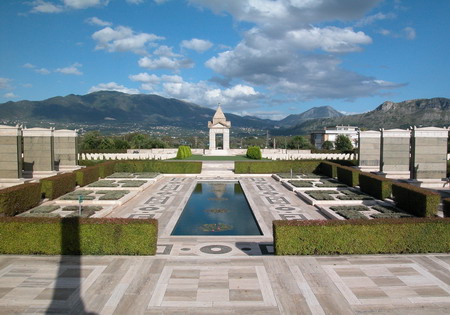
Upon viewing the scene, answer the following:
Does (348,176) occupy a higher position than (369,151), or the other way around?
(369,151)

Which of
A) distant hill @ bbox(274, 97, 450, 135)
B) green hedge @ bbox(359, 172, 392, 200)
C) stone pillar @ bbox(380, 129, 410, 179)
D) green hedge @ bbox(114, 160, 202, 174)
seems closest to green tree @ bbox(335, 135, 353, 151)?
stone pillar @ bbox(380, 129, 410, 179)

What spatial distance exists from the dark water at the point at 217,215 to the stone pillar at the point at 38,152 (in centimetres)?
1283

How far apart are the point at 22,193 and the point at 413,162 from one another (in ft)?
79.1

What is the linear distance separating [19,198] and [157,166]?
16964mm

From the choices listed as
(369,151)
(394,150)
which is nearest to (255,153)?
(369,151)

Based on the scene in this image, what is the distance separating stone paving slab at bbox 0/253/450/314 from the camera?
751 centimetres

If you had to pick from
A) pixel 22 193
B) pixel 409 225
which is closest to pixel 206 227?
pixel 409 225

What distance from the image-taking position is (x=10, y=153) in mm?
23266

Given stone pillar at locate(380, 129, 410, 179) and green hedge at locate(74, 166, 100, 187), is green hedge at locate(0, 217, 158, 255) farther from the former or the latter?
stone pillar at locate(380, 129, 410, 179)

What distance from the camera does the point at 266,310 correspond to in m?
7.38

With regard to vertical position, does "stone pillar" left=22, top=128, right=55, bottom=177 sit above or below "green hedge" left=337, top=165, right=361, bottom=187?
above

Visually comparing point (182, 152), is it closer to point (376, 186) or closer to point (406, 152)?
point (406, 152)

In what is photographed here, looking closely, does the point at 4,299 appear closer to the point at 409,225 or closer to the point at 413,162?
the point at 409,225

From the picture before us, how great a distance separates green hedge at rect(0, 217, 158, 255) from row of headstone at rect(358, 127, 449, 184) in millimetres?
20960
